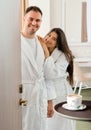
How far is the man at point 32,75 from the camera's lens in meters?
2.15

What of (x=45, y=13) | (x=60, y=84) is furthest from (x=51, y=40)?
(x=45, y=13)

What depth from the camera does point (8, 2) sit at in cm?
159

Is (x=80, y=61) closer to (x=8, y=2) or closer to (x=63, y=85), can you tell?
(x=63, y=85)

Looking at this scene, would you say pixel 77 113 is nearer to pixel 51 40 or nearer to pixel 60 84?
pixel 60 84

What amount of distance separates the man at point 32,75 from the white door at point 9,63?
39 centimetres

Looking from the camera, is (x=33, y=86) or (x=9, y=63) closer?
(x=9, y=63)

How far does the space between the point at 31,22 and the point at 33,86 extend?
0.50m

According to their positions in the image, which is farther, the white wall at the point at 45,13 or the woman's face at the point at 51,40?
the white wall at the point at 45,13

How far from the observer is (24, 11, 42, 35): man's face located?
86.2 inches

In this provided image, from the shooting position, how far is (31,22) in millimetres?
2205

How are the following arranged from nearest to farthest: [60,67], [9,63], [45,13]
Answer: [9,63] < [60,67] < [45,13]

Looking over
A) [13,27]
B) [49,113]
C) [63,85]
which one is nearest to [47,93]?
[49,113]

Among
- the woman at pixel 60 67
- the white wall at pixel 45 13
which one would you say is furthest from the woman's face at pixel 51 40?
the white wall at pixel 45 13

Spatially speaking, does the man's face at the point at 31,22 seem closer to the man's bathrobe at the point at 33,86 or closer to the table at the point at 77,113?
the man's bathrobe at the point at 33,86
